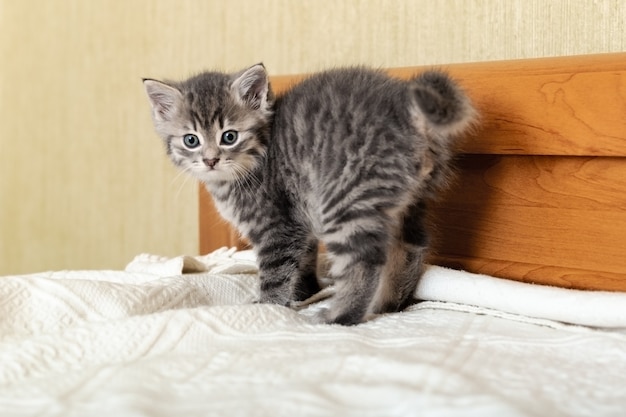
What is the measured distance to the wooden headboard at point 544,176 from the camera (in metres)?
1.33

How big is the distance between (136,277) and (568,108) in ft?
3.42

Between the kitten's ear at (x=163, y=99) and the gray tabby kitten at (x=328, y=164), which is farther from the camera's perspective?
the kitten's ear at (x=163, y=99)

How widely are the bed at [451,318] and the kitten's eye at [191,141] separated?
29cm

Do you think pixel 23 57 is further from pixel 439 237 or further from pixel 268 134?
pixel 439 237

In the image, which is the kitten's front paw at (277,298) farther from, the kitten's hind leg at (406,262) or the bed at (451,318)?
the kitten's hind leg at (406,262)

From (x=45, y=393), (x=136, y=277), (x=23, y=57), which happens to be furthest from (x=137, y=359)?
(x=23, y=57)

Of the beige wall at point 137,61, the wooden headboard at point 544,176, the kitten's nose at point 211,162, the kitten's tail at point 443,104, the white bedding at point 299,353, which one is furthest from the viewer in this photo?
the beige wall at point 137,61

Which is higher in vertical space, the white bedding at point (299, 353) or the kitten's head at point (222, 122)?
the kitten's head at point (222, 122)

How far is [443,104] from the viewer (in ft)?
3.84

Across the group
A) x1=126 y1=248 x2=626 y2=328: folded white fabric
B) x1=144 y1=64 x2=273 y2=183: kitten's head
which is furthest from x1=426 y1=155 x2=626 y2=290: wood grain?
x1=144 y1=64 x2=273 y2=183: kitten's head

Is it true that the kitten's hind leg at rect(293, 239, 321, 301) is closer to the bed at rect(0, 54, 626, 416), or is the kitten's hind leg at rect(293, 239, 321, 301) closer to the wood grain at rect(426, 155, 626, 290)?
the bed at rect(0, 54, 626, 416)

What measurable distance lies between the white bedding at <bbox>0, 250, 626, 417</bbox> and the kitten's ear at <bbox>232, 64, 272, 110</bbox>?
41 cm

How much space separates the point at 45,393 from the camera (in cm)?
87

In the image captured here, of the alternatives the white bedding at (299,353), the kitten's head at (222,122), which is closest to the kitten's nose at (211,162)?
the kitten's head at (222,122)
